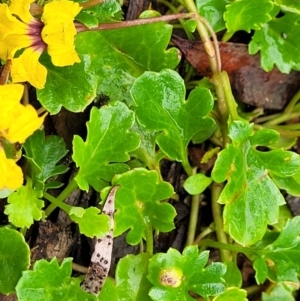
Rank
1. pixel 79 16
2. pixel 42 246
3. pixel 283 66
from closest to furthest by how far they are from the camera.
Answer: pixel 79 16 → pixel 42 246 → pixel 283 66

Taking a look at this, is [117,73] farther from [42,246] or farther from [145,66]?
[42,246]

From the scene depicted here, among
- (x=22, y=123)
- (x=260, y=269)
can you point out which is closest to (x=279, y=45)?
(x=260, y=269)

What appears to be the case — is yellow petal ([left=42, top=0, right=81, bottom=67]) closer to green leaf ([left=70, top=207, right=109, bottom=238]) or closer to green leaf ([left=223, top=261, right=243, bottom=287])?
green leaf ([left=70, top=207, right=109, bottom=238])

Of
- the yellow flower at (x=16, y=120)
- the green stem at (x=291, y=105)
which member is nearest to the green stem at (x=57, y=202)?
the yellow flower at (x=16, y=120)

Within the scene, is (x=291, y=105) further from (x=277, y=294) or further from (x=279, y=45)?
(x=277, y=294)

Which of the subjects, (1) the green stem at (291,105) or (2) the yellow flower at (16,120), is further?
(1) the green stem at (291,105)

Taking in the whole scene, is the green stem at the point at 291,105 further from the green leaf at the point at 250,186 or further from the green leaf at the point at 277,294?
the green leaf at the point at 277,294

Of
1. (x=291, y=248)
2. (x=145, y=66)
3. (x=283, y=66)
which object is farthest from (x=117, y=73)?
(x=291, y=248)
